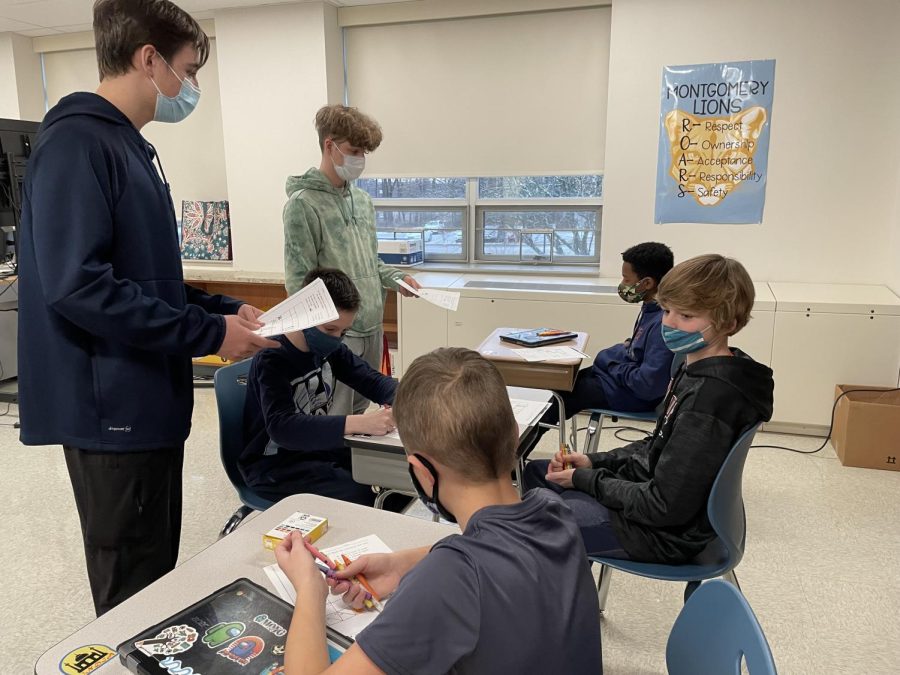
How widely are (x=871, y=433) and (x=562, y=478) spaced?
7.15ft

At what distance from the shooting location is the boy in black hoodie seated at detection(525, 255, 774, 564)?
4.78 feet

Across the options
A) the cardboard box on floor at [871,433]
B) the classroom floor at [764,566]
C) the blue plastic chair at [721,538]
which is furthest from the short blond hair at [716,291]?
the cardboard box on floor at [871,433]

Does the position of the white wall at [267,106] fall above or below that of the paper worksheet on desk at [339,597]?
above

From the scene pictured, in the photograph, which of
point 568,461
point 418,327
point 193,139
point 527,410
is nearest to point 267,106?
point 193,139

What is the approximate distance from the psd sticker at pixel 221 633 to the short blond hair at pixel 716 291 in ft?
4.09

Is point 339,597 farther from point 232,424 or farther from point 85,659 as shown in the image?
point 232,424

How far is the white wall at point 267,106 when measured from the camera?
13.8 feet

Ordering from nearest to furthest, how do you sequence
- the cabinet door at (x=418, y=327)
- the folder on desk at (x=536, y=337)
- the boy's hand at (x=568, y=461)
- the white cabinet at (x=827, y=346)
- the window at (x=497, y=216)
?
the boy's hand at (x=568, y=461)
the folder on desk at (x=536, y=337)
the white cabinet at (x=827, y=346)
the cabinet door at (x=418, y=327)
the window at (x=497, y=216)

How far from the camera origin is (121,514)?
1.34 m

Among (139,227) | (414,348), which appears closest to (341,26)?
(414,348)

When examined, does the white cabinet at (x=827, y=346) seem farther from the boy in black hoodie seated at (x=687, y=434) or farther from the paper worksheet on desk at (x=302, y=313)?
the paper worksheet on desk at (x=302, y=313)

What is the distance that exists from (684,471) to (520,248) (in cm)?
319

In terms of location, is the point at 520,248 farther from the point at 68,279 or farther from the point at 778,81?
the point at 68,279

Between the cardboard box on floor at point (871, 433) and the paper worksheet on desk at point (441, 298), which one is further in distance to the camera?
the cardboard box on floor at point (871, 433)
